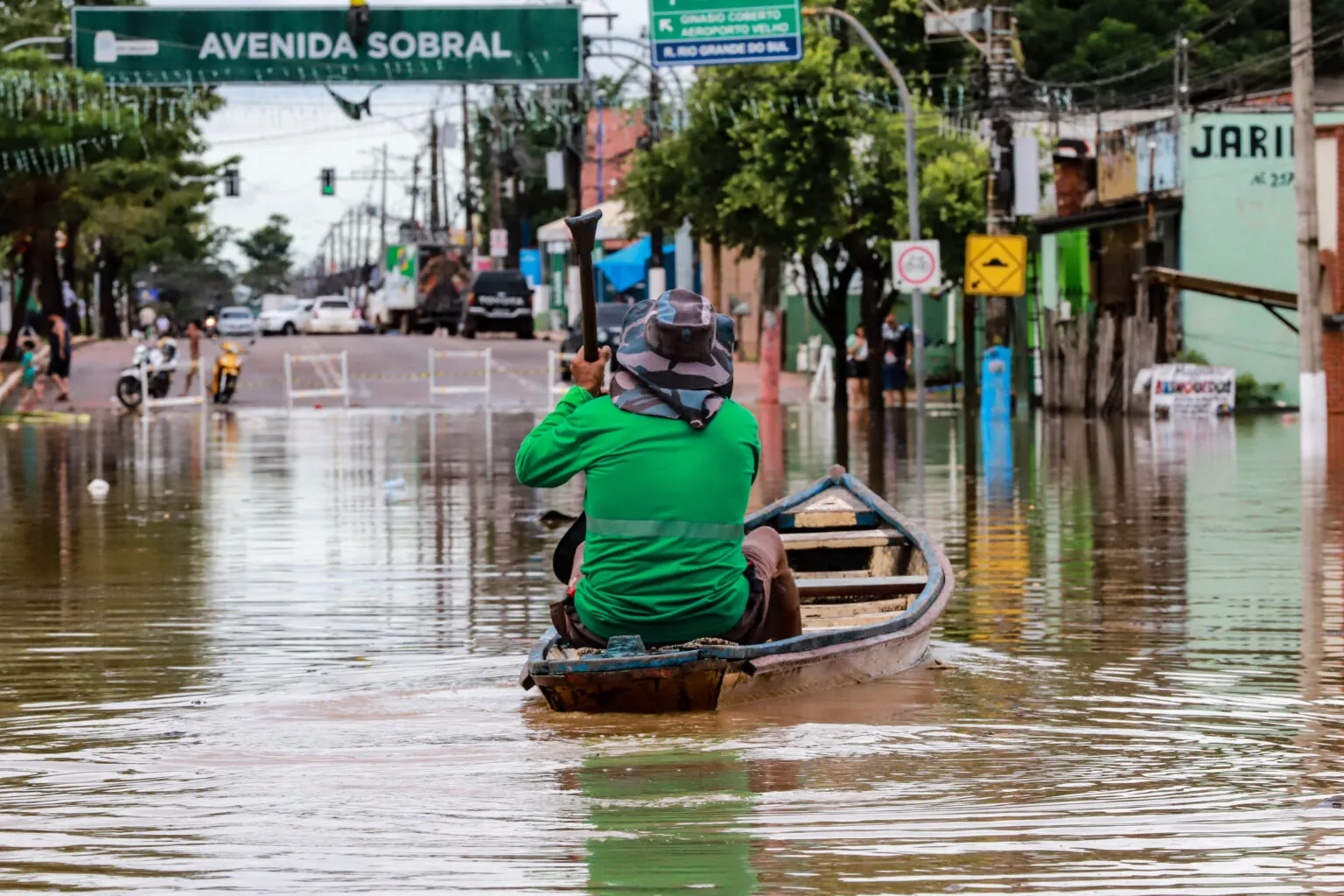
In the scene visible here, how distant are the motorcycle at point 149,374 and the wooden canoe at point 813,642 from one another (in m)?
30.9

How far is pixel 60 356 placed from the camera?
4353 centimetres

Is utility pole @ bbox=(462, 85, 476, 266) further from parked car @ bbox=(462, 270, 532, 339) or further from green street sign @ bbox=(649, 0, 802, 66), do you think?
green street sign @ bbox=(649, 0, 802, 66)

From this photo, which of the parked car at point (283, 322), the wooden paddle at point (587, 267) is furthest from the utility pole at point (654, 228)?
the parked car at point (283, 322)

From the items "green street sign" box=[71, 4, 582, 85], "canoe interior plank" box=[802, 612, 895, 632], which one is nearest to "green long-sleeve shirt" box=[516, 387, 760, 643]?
"canoe interior plank" box=[802, 612, 895, 632]

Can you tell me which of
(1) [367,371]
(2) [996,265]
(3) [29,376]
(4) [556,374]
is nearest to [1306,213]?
(2) [996,265]

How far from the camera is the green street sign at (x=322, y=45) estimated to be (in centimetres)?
3978

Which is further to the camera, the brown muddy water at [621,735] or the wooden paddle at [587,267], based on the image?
the wooden paddle at [587,267]

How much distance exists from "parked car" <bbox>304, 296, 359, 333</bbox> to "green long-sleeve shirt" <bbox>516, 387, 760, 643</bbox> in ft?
237

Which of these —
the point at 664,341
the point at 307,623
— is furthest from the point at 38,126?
the point at 664,341

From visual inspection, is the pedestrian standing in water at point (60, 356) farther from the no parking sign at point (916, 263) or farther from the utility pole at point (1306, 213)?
the utility pole at point (1306, 213)

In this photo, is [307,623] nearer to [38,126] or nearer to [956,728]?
[956,728]

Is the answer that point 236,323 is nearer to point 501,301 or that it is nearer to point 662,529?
point 501,301

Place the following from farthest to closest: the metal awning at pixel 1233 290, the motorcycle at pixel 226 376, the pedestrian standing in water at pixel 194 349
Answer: the pedestrian standing in water at pixel 194 349 → the motorcycle at pixel 226 376 → the metal awning at pixel 1233 290

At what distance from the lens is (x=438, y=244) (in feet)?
282
